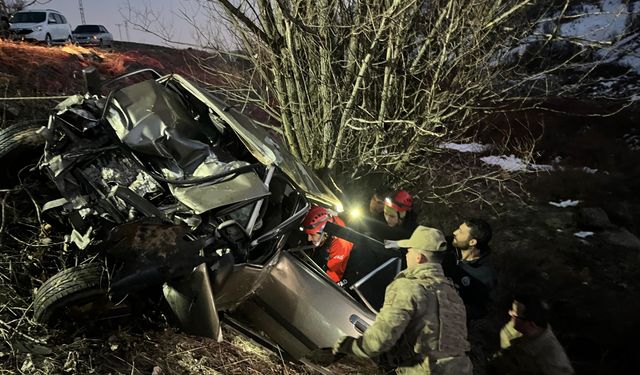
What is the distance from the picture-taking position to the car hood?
11.0 feet

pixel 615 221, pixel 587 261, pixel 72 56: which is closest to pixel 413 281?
pixel 587 261

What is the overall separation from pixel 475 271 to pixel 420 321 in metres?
1.57

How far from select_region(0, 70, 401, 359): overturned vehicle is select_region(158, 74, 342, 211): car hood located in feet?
0.04

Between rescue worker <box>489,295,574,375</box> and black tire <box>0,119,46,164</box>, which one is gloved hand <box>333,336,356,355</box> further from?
black tire <box>0,119,46,164</box>

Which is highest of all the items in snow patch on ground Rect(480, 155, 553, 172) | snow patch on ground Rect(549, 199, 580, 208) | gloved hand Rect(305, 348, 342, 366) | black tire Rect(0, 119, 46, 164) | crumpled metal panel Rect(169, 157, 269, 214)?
black tire Rect(0, 119, 46, 164)

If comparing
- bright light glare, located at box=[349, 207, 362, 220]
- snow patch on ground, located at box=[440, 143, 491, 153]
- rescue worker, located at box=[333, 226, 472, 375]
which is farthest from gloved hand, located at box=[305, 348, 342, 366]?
snow patch on ground, located at box=[440, 143, 491, 153]

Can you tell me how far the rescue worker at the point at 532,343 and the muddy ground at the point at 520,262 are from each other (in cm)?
103

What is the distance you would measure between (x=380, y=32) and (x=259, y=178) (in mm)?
2672

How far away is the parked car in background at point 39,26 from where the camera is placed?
41.8ft

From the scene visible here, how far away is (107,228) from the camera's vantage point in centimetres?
292

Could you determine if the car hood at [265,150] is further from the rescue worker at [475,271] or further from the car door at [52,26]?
the car door at [52,26]

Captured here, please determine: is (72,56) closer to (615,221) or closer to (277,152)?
(277,152)

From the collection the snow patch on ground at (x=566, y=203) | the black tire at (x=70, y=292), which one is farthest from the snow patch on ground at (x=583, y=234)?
the black tire at (x=70, y=292)

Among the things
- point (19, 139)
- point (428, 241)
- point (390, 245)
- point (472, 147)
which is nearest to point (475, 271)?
point (390, 245)
